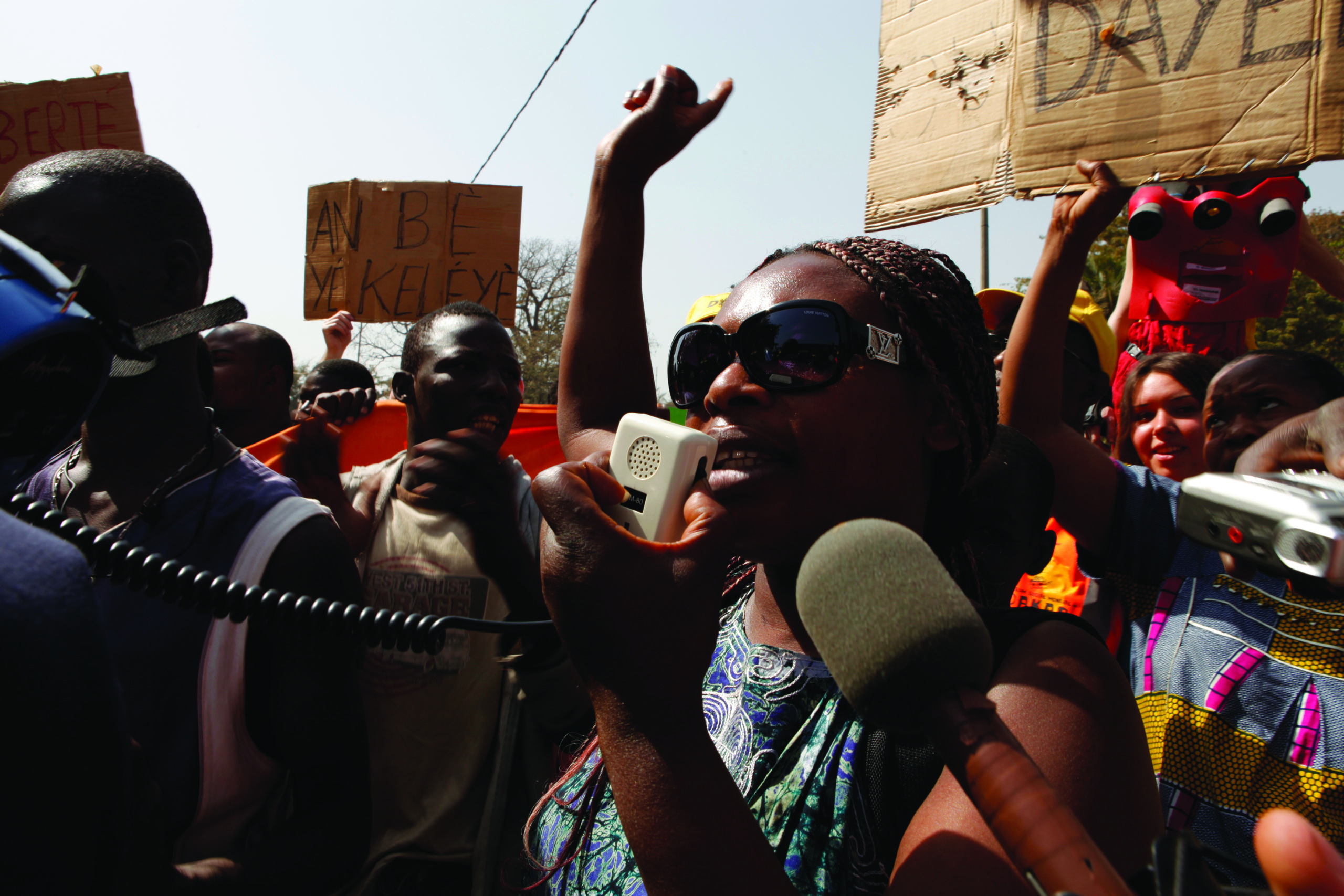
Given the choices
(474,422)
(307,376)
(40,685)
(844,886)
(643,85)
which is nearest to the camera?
(40,685)

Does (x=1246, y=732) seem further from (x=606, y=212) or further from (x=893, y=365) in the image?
(x=606, y=212)

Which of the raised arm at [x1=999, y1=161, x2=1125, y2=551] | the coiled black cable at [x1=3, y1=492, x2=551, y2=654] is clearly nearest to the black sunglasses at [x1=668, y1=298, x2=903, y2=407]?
the coiled black cable at [x1=3, y1=492, x2=551, y2=654]

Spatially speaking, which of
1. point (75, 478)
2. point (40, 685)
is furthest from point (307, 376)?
point (40, 685)

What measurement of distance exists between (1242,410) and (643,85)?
1999 mm

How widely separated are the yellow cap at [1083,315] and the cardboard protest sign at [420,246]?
302 centimetres

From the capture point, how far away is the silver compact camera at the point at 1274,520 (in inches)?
21.8

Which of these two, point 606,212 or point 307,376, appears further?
point 307,376

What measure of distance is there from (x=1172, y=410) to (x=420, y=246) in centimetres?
443

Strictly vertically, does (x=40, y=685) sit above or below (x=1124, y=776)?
above

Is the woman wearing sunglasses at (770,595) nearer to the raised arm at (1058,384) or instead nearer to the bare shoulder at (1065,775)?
the bare shoulder at (1065,775)

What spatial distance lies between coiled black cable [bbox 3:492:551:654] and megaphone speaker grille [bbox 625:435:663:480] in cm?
52

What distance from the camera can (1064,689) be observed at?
1173 mm

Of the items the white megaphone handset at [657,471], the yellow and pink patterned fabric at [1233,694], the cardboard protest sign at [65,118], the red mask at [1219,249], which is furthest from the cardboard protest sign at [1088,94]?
the cardboard protest sign at [65,118]

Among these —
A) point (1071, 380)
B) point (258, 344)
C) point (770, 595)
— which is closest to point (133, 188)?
point (770, 595)
